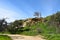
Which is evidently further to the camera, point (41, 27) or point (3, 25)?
point (3, 25)

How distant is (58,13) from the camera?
153 feet

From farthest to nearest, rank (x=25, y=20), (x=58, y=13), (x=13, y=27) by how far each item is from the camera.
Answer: (x=25, y=20) → (x=13, y=27) → (x=58, y=13)

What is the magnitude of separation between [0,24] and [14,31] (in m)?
7.81

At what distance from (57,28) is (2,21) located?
70.9 ft

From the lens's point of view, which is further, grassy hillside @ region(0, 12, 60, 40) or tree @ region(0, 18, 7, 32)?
tree @ region(0, 18, 7, 32)

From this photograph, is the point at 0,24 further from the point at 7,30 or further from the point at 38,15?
the point at 38,15

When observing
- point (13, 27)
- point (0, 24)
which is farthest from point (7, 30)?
point (0, 24)

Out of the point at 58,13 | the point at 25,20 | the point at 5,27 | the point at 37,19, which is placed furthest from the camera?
the point at 25,20

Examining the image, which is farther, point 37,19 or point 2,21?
point 37,19

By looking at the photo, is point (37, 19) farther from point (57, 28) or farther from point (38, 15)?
point (57, 28)

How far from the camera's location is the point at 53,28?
4200cm

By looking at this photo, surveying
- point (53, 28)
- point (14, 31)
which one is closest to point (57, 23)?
point (53, 28)

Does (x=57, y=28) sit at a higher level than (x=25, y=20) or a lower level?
lower

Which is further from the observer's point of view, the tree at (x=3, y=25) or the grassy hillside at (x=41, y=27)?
the tree at (x=3, y=25)
